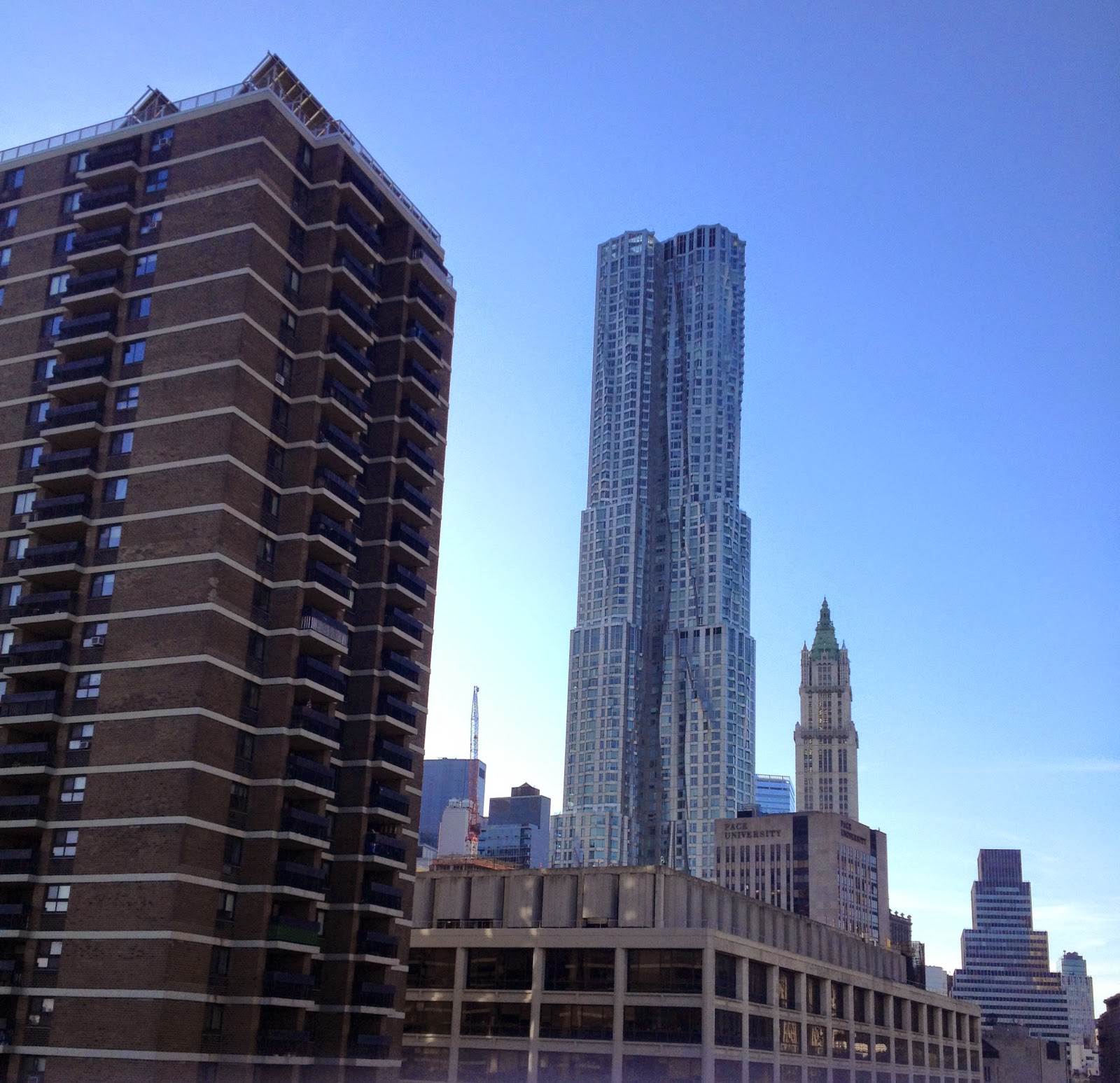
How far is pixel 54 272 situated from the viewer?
107 m

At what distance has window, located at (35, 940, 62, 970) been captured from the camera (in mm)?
86438

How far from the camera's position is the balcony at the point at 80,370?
10088cm

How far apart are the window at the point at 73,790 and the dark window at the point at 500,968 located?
154 feet

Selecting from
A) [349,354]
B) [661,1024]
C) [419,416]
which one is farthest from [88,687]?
[661,1024]

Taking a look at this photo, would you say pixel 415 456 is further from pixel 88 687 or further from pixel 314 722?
pixel 88 687

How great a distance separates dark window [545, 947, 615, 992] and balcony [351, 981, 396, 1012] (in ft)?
78.4

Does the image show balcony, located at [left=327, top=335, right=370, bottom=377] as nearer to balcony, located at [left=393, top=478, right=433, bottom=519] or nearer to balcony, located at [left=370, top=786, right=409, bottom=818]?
balcony, located at [left=393, top=478, right=433, bottom=519]

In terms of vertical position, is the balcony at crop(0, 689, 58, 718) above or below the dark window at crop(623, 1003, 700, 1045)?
above

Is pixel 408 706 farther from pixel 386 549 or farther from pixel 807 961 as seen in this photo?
pixel 807 961

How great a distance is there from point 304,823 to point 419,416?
120 ft

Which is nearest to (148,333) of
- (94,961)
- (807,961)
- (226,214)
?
(226,214)

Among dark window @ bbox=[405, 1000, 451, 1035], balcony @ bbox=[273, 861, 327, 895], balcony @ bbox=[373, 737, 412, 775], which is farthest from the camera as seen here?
dark window @ bbox=[405, 1000, 451, 1035]

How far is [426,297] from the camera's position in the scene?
117 m

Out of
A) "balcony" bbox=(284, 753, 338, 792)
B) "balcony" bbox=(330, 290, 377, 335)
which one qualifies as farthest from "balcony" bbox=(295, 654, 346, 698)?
"balcony" bbox=(330, 290, 377, 335)
